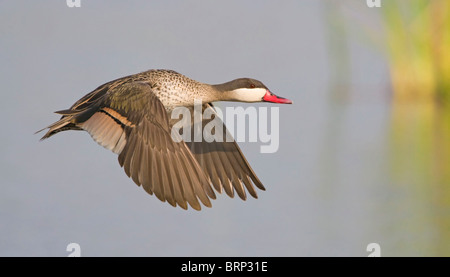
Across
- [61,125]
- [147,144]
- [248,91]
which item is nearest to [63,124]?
[61,125]

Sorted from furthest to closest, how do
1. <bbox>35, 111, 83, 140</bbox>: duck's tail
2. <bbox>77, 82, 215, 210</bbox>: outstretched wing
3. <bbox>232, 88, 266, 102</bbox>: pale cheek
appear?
<bbox>232, 88, 266, 102</bbox>: pale cheek
<bbox>35, 111, 83, 140</bbox>: duck's tail
<bbox>77, 82, 215, 210</bbox>: outstretched wing

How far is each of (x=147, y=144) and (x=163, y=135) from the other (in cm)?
14

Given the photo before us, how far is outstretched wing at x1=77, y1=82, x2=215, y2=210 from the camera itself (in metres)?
5.46

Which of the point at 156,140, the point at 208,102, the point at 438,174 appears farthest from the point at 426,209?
the point at 156,140

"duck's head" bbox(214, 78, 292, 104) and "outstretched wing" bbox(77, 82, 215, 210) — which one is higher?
"duck's head" bbox(214, 78, 292, 104)

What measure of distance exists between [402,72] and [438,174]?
3013mm

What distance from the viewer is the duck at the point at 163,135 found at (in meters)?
5.51

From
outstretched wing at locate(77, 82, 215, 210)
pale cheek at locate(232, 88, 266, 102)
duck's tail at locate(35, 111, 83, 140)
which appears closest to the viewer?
outstretched wing at locate(77, 82, 215, 210)

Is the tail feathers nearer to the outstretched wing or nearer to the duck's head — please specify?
the outstretched wing

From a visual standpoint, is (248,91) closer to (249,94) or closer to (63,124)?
(249,94)

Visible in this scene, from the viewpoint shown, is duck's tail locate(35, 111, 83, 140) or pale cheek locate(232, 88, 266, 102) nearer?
duck's tail locate(35, 111, 83, 140)

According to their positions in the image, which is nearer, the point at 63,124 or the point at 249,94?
the point at 63,124

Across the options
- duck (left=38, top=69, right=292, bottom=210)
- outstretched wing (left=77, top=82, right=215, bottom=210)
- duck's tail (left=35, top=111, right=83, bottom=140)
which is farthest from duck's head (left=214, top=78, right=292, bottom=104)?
duck's tail (left=35, top=111, right=83, bottom=140)

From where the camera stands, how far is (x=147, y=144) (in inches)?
226
